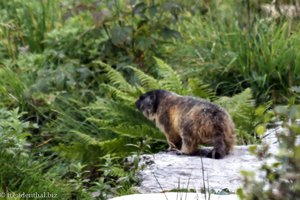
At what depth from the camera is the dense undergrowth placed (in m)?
7.90

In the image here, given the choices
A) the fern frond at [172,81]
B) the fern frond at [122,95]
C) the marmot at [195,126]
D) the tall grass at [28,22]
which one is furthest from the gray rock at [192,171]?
the tall grass at [28,22]

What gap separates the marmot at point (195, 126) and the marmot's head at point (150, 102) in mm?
140

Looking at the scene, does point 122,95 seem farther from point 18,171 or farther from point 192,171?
point 18,171

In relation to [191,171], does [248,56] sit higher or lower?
higher

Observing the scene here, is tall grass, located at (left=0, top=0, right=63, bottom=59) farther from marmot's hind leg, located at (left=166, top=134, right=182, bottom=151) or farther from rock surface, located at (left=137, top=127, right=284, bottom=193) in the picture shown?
rock surface, located at (left=137, top=127, right=284, bottom=193)

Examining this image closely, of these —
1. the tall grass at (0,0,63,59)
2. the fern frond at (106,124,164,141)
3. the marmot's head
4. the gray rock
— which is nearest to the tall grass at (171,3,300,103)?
the fern frond at (106,124,164,141)

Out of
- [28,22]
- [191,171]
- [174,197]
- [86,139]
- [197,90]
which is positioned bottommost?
[174,197]

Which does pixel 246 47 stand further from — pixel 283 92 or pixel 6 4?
pixel 6 4

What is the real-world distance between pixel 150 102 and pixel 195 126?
84 cm

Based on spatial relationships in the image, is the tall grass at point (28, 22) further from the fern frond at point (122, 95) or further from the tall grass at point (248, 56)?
the fern frond at point (122, 95)

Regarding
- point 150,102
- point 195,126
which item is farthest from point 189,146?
point 150,102

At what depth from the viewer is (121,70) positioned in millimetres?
9594

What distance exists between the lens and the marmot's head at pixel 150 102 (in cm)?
739

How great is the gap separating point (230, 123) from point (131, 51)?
3.24 meters
